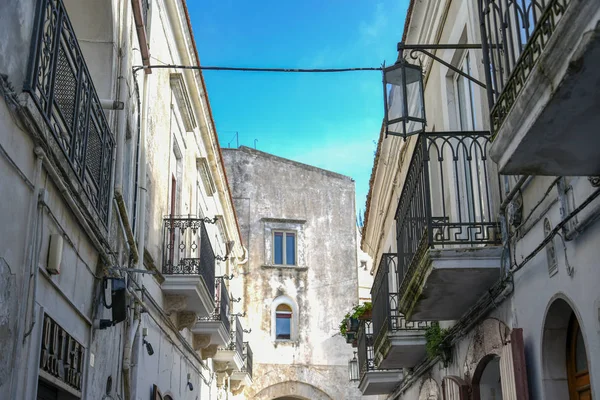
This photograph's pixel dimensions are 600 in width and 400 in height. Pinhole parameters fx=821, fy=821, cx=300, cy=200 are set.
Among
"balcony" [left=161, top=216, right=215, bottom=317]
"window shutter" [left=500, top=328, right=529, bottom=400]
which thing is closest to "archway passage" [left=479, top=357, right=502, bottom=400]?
"window shutter" [left=500, top=328, right=529, bottom=400]

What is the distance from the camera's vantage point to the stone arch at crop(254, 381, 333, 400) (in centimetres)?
2741

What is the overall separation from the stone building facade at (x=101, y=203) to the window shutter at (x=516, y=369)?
11.6ft

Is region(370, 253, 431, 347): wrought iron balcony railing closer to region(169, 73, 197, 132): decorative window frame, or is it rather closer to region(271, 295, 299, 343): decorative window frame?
region(169, 73, 197, 132): decorative window frame

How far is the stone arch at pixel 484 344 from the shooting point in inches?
296

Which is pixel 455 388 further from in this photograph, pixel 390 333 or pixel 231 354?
pixel 231 354

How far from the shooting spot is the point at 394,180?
15609mm

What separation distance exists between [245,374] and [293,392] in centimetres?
395

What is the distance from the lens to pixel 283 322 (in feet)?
93.5

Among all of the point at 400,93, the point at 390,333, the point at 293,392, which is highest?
the point at 400,93

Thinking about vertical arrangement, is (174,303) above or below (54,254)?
above

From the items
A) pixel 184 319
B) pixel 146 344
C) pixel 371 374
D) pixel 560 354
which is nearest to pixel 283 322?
pixel 371 374

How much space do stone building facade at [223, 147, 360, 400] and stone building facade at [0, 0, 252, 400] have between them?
10.7m

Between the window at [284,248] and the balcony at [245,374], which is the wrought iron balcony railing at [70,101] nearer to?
the balcony at [245,374]

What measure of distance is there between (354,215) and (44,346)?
2541cm
